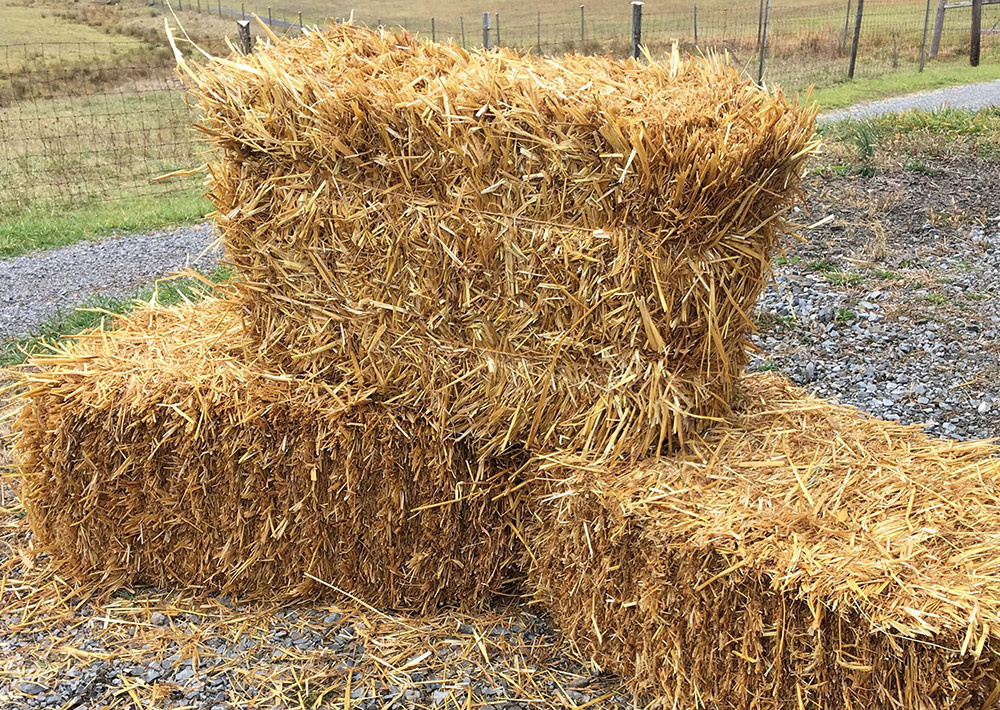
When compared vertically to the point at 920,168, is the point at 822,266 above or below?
below

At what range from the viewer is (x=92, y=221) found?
31.4 ft

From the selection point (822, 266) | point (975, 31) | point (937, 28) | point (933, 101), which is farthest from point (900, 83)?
point (822, 266)

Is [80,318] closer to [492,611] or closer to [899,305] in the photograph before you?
[492,611]

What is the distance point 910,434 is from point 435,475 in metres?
1.80

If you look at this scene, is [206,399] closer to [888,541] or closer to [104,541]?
[104,541]

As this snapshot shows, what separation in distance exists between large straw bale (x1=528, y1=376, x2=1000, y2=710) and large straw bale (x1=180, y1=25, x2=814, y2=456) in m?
0.27

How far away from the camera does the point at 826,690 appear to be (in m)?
2.52

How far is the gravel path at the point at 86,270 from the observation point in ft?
23.0

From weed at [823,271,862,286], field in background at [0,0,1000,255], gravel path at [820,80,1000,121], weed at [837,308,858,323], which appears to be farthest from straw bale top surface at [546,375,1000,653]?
gravel path at [820,80,1000,121]

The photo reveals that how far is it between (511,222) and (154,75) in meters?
17.8

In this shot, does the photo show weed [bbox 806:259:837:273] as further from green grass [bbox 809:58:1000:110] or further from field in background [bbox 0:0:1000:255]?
green grass [bbox 809:58:1000:110]

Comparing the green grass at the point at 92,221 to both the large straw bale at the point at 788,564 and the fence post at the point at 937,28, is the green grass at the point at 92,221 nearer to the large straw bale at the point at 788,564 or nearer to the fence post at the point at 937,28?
the large straw bale at the point at 788,564

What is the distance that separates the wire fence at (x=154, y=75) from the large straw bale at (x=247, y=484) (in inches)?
63.1

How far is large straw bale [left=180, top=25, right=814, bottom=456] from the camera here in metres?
3.01
